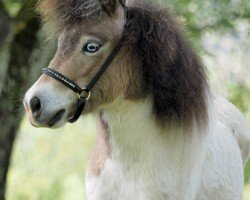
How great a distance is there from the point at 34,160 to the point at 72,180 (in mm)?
782

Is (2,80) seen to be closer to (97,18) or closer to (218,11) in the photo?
(218,11)

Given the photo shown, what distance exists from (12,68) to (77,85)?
391 centimetres

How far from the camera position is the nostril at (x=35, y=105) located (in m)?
4.36

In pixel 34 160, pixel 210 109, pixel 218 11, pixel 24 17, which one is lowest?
pixel 34 160

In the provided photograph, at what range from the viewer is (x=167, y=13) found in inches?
196

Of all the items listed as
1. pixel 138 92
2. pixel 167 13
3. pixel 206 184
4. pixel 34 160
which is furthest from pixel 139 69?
pixel 34 160

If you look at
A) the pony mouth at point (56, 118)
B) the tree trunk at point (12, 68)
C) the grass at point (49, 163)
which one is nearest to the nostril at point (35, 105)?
the pony mouth at point (56, 118)

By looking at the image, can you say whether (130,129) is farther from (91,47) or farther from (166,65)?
(91,47)

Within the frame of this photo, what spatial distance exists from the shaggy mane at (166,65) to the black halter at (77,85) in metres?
0.19

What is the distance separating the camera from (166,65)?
4777 mm

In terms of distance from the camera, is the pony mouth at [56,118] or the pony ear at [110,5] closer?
the pony mouth at [56,118]

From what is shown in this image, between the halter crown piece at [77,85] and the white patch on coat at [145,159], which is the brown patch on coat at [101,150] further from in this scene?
the halter crown piece at [77,85]

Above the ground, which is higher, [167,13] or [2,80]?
[167,13]

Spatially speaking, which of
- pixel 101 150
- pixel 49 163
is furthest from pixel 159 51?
pixel 49 163
